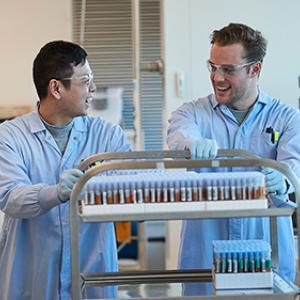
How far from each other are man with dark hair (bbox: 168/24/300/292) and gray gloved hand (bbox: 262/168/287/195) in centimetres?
25

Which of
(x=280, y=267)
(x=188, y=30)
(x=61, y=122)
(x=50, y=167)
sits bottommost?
(x=280, y=267)

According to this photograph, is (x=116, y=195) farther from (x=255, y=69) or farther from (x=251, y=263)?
(x=255, y=69)

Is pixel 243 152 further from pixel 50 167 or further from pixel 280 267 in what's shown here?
pixel 50 167

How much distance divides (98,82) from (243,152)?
12.8 feet

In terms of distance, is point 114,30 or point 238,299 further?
point 114,30

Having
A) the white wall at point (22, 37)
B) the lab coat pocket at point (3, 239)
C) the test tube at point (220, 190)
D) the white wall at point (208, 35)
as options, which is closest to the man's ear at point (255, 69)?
the test tube at point (220, 190)

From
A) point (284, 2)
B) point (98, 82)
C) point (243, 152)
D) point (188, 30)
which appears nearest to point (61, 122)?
point (243, 152)

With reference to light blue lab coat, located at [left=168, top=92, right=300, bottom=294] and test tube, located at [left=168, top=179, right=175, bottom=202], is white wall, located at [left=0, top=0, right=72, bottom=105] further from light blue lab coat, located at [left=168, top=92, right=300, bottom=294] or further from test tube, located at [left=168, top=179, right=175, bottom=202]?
test tube, located at [left=168, top=179, right=175, bottom=202]

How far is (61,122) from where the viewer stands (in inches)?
82.1

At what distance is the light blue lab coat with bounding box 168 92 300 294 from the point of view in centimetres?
204

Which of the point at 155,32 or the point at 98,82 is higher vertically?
the point at 155,32

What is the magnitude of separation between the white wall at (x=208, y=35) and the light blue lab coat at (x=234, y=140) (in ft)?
5.00

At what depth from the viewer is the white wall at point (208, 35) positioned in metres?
3.64

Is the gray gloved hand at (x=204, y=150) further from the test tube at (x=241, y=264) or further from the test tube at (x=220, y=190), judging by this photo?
the test tube at (x=241, y=264)
